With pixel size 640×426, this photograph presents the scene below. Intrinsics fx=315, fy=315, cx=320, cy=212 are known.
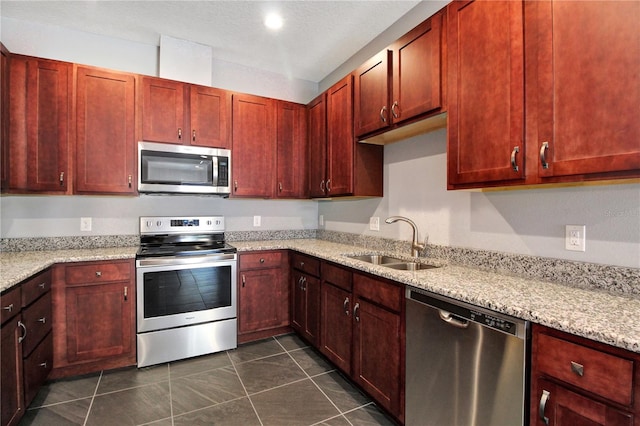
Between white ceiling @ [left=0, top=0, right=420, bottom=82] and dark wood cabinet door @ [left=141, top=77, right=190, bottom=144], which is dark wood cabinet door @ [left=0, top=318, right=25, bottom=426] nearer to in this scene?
dark wood cabinet door @ [left=141, top=77, right=190, bottom=144]

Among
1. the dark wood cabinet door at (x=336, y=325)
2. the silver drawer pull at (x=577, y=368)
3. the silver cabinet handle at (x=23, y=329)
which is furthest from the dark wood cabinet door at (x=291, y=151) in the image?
the silver drawer pull at (x=577, y=368)

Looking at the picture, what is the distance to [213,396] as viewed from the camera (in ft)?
6.89

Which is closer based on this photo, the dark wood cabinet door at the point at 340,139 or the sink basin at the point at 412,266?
the sink basin at the point at 412,266

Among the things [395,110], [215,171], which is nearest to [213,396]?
[215,171]

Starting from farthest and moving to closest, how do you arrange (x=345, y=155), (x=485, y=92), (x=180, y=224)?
(x=180, y=224) < (x=345, y=155) < (x=485, y=92)

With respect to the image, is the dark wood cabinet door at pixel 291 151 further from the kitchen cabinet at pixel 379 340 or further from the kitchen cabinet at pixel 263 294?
the kitchen cabinet at pixel 379 340

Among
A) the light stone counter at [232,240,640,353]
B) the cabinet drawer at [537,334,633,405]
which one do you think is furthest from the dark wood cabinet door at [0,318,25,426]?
the cabinet drawer at [537,334,633,405]

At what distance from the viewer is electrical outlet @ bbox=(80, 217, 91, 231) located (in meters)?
2.75

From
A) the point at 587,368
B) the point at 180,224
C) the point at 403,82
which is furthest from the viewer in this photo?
the point at 180,224

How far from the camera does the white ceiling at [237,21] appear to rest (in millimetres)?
2383

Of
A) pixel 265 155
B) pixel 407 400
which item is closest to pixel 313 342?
pixel 407 400

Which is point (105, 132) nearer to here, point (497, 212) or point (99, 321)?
point (99, 321)

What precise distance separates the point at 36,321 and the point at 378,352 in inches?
83.5

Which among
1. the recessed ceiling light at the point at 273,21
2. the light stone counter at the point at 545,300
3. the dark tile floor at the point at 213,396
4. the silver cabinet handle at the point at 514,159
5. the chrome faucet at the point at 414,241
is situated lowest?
the dark tile floor at the point at 213,396
